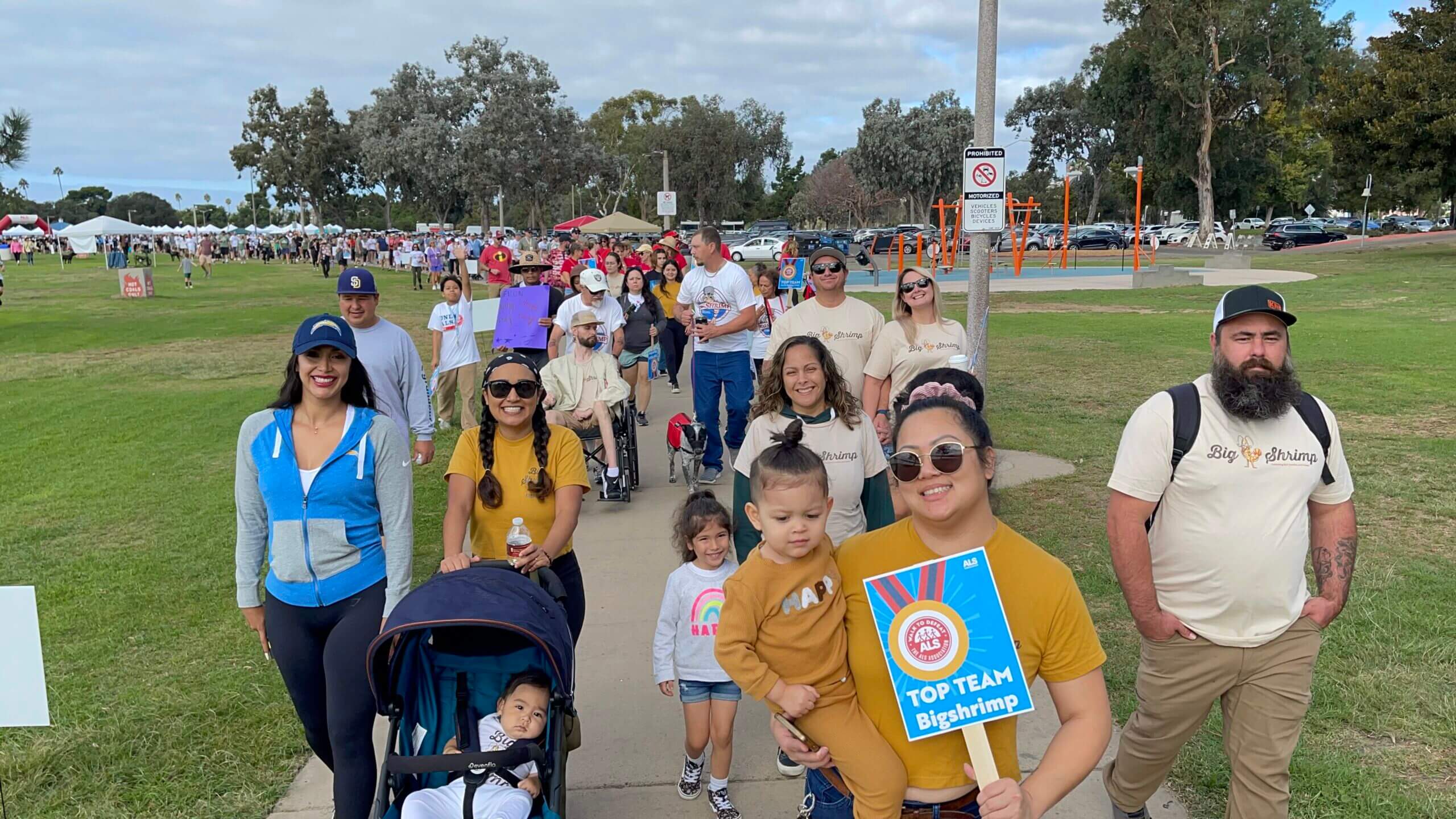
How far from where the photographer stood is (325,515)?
338 cm

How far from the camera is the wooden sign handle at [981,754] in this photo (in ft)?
6.46

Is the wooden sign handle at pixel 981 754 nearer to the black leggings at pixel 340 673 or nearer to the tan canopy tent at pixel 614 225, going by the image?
the black leggings at pixel 340 673

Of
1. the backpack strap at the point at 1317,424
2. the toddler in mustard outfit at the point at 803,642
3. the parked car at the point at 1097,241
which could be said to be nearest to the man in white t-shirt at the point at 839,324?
the backpack strap at the point at 1317,424

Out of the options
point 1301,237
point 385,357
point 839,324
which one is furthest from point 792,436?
point 1301,237

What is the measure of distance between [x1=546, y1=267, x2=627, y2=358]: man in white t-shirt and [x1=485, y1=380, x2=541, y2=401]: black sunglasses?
4.47 m

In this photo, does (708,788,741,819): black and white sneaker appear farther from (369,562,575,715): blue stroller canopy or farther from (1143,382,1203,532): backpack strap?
(1143,382,1203,532): backpack strap

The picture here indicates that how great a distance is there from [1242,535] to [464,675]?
8.20ft

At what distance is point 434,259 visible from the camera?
3991 centimetres

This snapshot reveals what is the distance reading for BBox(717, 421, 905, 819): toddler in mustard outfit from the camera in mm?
2146

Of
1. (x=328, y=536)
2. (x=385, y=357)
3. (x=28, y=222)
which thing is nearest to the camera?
(x=328, y=536)

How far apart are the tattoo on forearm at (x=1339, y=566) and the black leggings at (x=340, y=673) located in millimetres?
3142

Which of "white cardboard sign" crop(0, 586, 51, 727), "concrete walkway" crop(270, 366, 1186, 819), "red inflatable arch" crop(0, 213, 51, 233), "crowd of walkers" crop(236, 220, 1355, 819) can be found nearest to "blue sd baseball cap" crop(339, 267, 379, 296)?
"crowd of walkers" crop(236, 220, 1355, 819)

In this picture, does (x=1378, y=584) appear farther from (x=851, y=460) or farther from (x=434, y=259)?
(x=434, y=259)

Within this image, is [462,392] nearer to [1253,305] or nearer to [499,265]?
[499,265]
